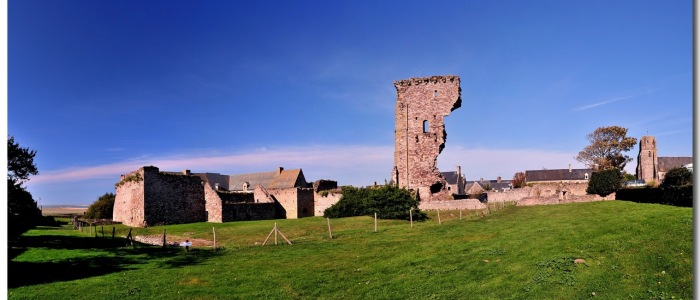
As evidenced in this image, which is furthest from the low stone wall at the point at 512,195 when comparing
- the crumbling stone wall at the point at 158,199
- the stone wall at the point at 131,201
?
the stone wall at the point at 131,201

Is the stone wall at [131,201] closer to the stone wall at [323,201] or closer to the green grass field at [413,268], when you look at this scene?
the stone wall at [323,201]

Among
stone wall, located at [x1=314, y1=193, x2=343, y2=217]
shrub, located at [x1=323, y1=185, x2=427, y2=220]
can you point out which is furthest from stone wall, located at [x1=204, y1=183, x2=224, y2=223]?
stone wall, located at [x1=314, y1=193, x2=343, y2=217]

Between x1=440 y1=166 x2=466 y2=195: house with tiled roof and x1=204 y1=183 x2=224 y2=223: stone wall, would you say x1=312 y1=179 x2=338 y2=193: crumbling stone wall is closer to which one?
x1=204 y1=183 x2=224 y2=223: stone wall

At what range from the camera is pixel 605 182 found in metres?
46.3

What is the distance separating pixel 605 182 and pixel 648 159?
43523 mm

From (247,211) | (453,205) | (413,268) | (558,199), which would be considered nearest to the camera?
(413,268)

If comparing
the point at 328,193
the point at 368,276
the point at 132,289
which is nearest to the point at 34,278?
the point at 132,289

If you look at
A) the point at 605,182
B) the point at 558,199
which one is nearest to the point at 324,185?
the point at 558,199

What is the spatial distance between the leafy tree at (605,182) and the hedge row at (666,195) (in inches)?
324

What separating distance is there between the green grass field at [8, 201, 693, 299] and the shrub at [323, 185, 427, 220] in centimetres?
1354

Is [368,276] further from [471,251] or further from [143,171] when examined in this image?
[143,171]

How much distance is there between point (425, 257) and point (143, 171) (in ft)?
109

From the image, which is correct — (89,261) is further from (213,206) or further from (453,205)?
(453,205)

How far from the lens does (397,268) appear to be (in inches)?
516
